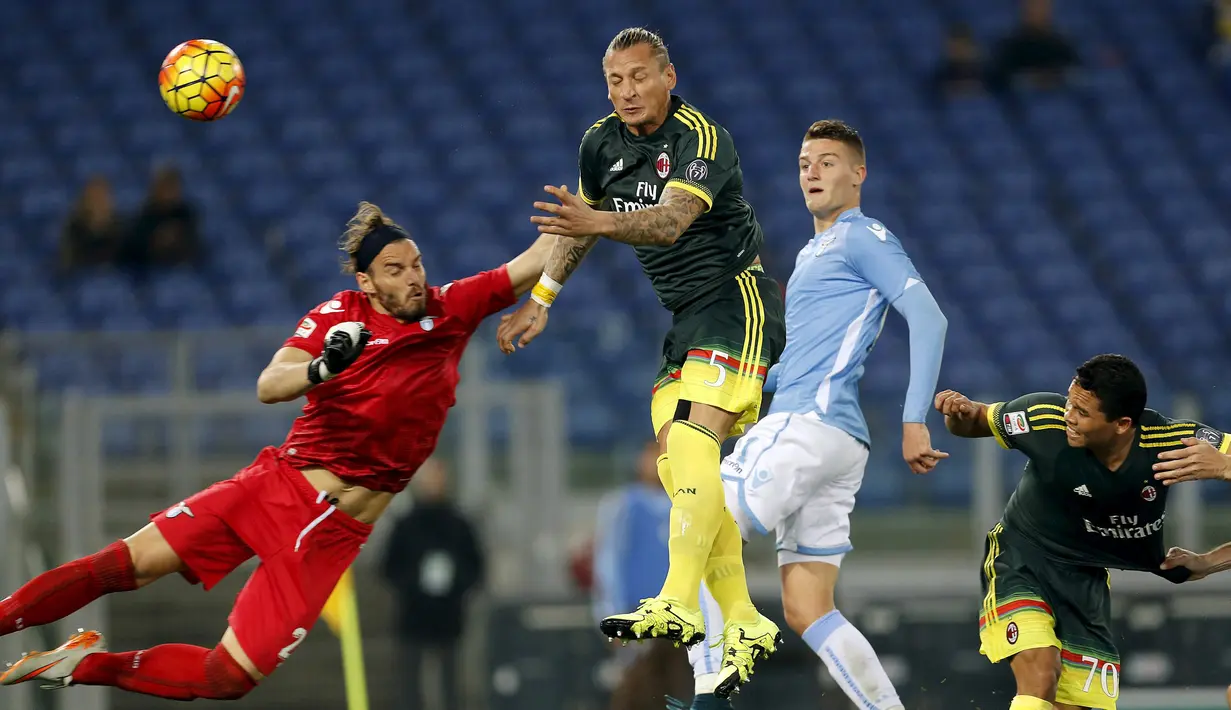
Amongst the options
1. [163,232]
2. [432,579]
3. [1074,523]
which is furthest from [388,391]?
[163,232]

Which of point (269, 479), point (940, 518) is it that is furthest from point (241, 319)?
point (269, 479)

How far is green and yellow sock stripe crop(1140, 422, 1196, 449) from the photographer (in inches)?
265

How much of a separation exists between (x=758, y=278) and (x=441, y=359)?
153 cm

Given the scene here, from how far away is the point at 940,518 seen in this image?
1159 centimetres

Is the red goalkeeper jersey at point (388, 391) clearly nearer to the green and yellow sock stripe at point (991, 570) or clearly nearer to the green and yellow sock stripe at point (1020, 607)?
the green and yellow sock stripe at point (991, 570)

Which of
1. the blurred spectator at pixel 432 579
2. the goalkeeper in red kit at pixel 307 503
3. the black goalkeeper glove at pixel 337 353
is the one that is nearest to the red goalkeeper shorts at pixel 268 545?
the goalkeeper in red kit at pixel 307 503

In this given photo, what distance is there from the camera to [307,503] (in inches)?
283

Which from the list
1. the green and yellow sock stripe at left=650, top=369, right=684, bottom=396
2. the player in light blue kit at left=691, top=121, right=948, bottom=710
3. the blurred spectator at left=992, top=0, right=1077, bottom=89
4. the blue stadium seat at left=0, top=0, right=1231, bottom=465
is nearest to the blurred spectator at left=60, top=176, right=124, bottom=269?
the blue stadium seat at left=0, top=0, right=1231, bottom=465

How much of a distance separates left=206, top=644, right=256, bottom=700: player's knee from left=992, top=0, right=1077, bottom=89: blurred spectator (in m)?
13.0

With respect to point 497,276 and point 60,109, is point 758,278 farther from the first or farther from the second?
point 60,109

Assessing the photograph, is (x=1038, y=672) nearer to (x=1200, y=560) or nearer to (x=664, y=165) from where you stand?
(x=1200, y=560)

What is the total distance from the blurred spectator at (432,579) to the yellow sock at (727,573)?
512cm

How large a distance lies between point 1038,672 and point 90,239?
11311 millimetres

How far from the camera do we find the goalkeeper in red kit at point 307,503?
22.9ft
